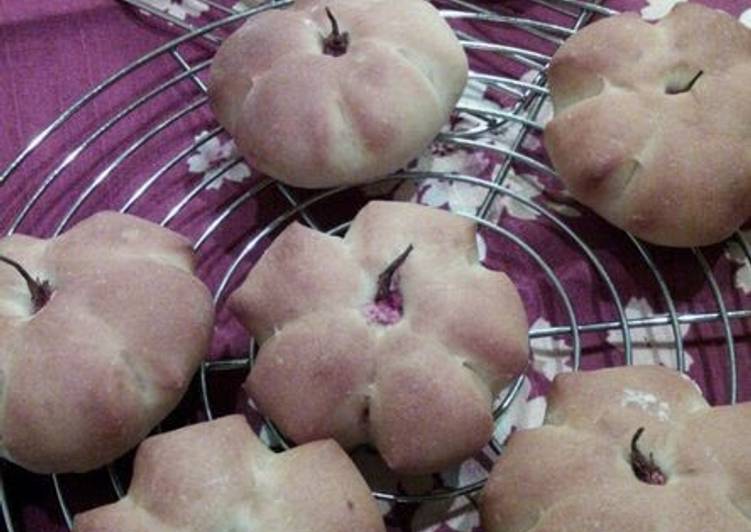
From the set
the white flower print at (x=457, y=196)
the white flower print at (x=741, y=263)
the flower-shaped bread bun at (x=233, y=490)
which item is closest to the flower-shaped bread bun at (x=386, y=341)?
the flower-shaped bread bun at (x=233, y=490)

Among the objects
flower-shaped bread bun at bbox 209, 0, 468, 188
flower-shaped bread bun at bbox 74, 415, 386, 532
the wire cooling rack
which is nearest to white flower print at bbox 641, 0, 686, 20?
the wire cooling rack

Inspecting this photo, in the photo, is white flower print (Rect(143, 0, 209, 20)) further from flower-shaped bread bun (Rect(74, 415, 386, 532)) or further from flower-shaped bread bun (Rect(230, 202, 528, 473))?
flower-shaped bread bun (Rect(74, 415, 386, 532))

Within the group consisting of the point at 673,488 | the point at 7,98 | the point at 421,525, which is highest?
Result: the point at 7,98

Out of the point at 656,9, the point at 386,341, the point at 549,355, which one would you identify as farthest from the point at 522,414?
the point at 656,9

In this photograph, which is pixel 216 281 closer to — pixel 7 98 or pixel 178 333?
pixel 178 333

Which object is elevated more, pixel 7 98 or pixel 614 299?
pixel 7 98

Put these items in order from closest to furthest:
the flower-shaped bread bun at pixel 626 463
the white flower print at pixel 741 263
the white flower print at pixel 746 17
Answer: the flower-shaped bread bun at pixel 626 463 → the white flower print at pixel 741 263 → the white flower print at pixel 746 17

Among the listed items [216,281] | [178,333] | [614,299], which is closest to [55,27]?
[216,281]

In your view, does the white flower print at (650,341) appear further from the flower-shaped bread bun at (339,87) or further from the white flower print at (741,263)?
the flower-shaped bread bun at (339,87)

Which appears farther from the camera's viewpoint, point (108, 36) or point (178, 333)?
point (108, 36)
